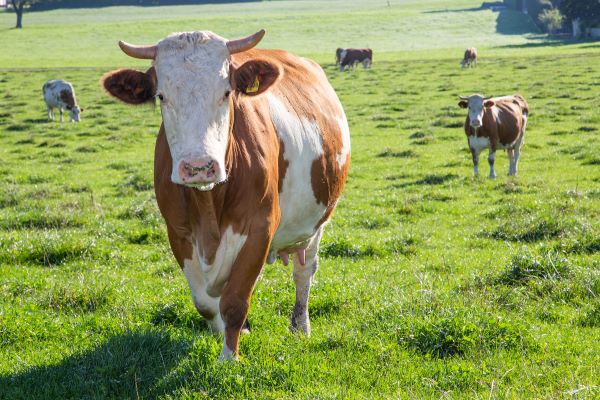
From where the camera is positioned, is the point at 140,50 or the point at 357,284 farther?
the point at 357,284

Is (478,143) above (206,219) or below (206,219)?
below

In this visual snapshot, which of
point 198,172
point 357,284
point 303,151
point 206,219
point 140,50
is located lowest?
point 357,284

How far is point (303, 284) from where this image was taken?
6.58 metres

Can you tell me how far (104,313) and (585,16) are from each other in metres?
83.4

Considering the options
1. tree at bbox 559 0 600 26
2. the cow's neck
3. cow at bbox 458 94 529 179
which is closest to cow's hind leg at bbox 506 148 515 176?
cow at bbox 458 94 529 179

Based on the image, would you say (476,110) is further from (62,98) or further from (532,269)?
(62,98)

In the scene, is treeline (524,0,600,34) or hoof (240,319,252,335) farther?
treeline (524,0,600,34)

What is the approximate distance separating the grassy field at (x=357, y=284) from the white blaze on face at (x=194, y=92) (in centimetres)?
151

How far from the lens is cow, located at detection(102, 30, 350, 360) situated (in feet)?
14.8

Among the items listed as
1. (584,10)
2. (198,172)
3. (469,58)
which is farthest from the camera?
(584,10)

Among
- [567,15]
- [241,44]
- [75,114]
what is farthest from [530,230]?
[567,15]

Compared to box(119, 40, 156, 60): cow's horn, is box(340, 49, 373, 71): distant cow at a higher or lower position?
lower

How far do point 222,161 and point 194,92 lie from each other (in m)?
0.51

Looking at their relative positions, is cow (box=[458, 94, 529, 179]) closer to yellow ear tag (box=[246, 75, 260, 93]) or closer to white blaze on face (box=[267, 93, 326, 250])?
white blaze on face (box=[267, 93, 326, 250])
